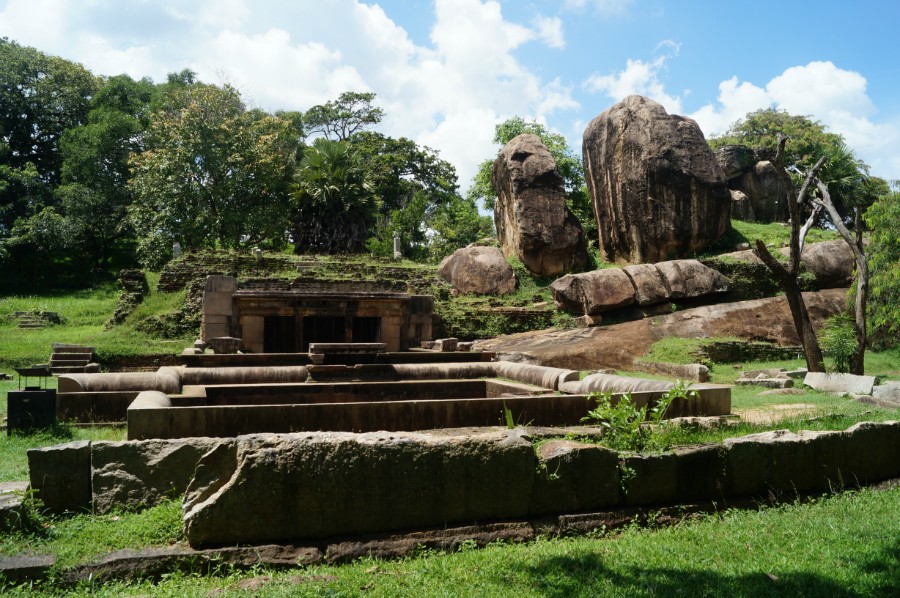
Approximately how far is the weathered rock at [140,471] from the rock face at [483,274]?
75.1 feet

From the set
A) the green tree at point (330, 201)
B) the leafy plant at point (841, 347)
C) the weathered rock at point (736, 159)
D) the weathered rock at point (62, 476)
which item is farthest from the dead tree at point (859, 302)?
the green tree at point (330, 201)

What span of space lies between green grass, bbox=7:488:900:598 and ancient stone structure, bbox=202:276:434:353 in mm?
12865

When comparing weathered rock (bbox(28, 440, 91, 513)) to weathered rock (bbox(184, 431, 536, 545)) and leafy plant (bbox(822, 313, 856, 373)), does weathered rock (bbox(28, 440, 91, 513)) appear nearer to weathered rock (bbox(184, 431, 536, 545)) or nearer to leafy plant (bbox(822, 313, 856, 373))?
weathered rock (bbox(184, 431, 536, 545))

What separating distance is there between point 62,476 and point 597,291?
19.5 metres

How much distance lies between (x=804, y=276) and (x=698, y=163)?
6743 mm

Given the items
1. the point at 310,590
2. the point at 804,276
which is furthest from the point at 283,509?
the point at 804,276

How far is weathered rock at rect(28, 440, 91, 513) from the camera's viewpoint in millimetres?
4262

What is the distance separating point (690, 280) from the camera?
2253 cm

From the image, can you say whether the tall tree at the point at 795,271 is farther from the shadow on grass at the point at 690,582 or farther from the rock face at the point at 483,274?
the rock face at the point at 483,274

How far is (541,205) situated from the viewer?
29.0 metres

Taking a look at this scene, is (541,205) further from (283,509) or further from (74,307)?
(283,509)

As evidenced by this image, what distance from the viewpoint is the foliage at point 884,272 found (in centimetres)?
1639

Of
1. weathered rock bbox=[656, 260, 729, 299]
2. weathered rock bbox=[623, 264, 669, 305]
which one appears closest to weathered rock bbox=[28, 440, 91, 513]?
weathered rock bbox=[623, 264, 669, 305]

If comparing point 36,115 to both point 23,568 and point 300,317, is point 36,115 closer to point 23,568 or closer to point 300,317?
point 300,317
